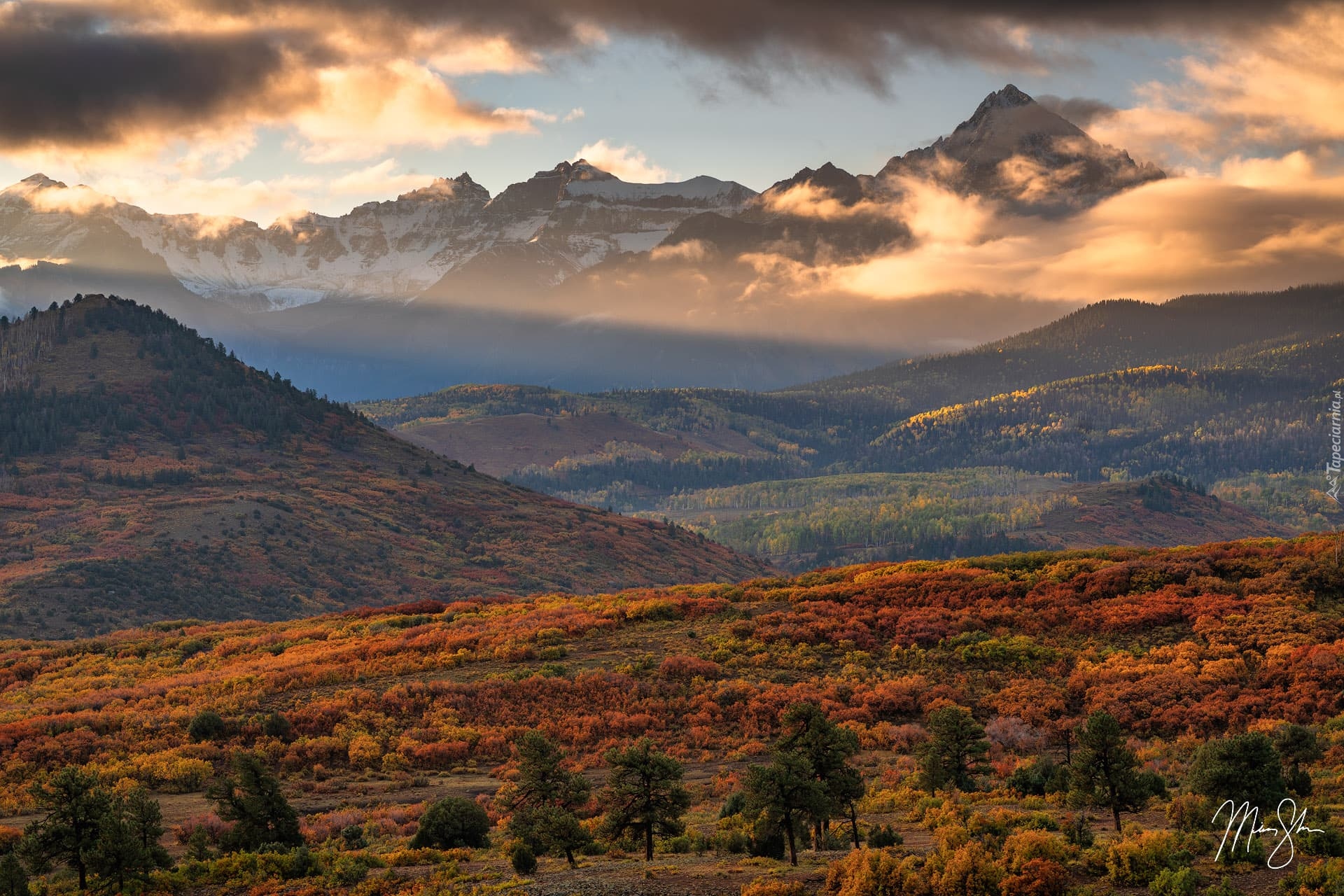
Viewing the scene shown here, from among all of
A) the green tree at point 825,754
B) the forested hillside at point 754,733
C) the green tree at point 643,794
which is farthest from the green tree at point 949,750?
the green tree at point 643,794

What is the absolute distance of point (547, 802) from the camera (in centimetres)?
3600

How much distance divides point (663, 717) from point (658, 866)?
25618mm

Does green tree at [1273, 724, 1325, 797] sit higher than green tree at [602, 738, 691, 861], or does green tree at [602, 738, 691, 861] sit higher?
green tree at [602, 738, 691, 861]

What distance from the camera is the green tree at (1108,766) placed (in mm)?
32938

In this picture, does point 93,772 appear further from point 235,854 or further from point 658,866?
point 658,866

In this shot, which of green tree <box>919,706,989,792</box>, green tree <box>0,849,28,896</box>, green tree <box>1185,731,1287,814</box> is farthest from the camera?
green tree <box>919,706,989,792</box>

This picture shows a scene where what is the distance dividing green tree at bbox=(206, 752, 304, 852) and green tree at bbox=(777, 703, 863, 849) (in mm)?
16430

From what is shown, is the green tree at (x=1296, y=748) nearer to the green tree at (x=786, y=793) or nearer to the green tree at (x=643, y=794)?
the green tree at (x=786, y=793)

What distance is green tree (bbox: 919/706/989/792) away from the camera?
4019cm

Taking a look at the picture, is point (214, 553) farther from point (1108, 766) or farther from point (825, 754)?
point (1108, 766)

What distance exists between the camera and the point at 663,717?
187 ft

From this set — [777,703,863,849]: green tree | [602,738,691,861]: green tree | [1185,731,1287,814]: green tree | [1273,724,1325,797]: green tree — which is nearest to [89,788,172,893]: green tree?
[602,738,691,861]: green tree

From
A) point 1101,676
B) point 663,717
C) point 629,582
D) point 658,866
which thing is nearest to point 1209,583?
point 1101,676

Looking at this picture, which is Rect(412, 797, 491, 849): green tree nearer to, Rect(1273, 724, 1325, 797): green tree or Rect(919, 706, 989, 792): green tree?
Rect(919, 706, 989, 792): green tree
